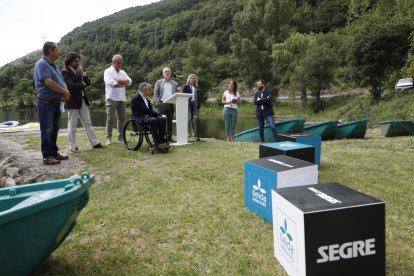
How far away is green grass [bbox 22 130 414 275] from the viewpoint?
254 centimetres

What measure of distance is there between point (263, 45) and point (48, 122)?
139ft

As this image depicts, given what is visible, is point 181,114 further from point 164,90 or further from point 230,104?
point 230,104

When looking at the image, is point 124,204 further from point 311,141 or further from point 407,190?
point 407,190

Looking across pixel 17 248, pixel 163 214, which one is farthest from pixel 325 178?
pixel 17 248

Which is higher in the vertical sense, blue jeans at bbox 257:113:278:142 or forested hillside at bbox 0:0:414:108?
forested hillside at bbox 0:0:414:108

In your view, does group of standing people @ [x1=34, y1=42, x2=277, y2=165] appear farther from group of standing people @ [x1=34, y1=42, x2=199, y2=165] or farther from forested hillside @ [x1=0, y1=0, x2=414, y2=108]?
forested hillside @ [x1=0, y1=0, x2=414, y2=108]

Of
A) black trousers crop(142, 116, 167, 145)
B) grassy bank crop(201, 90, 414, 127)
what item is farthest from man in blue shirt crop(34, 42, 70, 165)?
grassy bank crop(201, 90, 414, 127)

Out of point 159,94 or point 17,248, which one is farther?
point 159,94

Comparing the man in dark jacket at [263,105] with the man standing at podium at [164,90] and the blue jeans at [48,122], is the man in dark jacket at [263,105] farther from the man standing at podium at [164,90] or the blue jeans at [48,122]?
the blue jeans at [48,122]

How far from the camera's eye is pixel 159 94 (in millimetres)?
8039

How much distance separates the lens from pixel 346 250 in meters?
2.08

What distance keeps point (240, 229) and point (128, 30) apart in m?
128

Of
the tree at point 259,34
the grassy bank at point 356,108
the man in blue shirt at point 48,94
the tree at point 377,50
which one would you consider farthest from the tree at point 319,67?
the man in blue shirt at point 48,94

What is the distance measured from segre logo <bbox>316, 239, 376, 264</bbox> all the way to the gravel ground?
4060 mm
